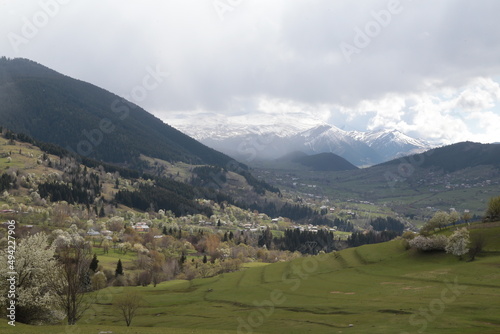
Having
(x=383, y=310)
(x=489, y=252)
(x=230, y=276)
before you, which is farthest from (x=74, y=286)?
(x=489, y=252)

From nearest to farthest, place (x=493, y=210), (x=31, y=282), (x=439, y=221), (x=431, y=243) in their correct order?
(x=31, y=282) < (x=431, y=243) < (x=493, y=210) < (x=439, y=221)

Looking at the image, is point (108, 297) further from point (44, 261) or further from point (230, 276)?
point (44, 261)

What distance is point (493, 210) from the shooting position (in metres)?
119

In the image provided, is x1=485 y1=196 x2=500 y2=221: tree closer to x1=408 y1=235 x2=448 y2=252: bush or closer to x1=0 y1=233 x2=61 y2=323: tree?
x1=408 y1=235 x2=448 y2=252: bush

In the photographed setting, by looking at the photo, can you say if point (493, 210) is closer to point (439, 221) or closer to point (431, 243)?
point (439, 221)

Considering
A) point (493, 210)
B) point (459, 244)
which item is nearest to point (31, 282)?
point (459, 244)

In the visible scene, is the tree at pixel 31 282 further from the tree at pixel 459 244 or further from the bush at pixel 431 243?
the bush at pixel 431 243

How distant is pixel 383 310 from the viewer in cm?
5588

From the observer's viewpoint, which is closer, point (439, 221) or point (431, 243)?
point (431, 243)

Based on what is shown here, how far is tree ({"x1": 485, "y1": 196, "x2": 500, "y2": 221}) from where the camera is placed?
4663 inches

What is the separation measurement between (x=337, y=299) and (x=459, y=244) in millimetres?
42249

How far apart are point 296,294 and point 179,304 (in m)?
27.8

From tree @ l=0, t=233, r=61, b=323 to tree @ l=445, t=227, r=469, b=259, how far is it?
90633 mm

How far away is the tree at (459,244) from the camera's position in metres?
93.6
